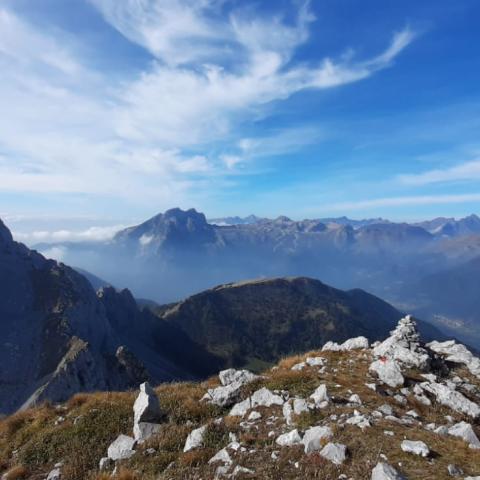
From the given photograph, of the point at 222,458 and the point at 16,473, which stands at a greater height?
the point at 222,458

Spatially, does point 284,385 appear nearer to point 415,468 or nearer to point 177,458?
point 177,458

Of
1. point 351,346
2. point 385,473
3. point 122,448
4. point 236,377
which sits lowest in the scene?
point 351,346

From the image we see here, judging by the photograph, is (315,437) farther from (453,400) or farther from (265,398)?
(453,400)

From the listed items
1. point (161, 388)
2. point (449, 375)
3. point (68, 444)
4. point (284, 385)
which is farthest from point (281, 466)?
point (449, 375)

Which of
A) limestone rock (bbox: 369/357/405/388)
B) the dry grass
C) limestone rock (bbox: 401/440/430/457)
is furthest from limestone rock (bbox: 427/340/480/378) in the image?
limestone rock (bbox: 401/440/430/457)

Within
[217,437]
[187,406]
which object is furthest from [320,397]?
[187,406]

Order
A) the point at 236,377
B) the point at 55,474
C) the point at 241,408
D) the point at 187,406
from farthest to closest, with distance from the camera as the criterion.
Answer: the point at 236,377
the point at 187,406
the point at 241,408
the point at 55,474

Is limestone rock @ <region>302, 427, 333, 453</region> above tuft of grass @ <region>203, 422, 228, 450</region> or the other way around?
above

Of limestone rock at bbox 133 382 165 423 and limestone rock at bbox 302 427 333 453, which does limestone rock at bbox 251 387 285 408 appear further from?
limestone rock at bbox 133 382 165 423

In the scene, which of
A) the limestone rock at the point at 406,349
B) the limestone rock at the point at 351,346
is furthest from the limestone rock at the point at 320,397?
the limestone rock at the point at 351,346
